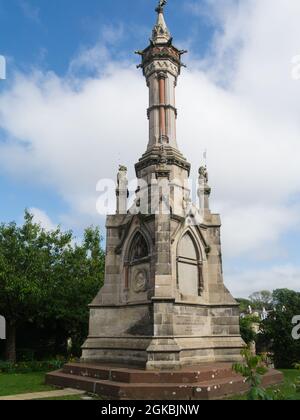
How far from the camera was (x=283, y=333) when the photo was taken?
26203 millimetres

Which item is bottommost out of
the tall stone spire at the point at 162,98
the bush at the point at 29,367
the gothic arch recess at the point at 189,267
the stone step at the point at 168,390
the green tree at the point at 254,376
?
the bush at the point at 29,367

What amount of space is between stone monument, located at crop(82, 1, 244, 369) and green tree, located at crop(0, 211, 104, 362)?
897cm

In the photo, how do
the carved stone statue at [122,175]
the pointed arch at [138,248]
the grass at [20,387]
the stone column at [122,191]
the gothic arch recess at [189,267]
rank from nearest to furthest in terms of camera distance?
the grass at [20,387] → the gothic arch recess at [189,267] → the pointed arch at [138,248] → the stone column at [122,191] → the carved stone statue at [122,175]

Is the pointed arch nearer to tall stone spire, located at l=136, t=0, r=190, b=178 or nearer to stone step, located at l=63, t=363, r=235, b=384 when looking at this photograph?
tall stone spire, located at l=136, t=0, r=190, b=178

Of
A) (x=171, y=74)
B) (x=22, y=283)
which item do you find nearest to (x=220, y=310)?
(x=171, y=74)

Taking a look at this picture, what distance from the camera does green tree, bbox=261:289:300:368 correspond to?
Answer: 82.5 ft

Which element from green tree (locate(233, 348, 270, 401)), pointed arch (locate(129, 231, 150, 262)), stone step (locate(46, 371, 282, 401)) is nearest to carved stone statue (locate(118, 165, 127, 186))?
pointed arch (locate(129, 231, 150, 262))

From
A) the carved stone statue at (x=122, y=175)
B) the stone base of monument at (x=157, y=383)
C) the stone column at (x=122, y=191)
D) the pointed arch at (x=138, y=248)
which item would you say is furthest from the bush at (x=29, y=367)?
the carved stone statue at (x=122, y=175)

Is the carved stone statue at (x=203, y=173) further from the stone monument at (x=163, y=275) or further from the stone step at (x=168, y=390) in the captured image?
the stone step at (x=168, y=390)

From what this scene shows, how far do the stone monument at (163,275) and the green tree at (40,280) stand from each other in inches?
353

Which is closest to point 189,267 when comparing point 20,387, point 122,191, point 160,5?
point 122,191

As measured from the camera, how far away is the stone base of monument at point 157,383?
10.0 m
